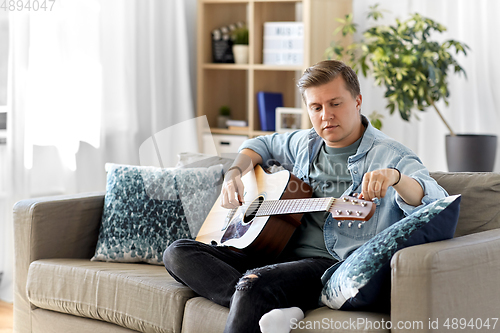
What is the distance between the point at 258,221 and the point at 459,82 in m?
2.03

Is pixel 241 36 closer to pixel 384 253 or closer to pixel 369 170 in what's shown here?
pixel 369 170

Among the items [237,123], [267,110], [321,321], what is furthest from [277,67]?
[321,321]

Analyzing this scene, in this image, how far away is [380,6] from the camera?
3.42m

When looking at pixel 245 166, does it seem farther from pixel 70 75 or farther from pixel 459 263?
pixel 70 75

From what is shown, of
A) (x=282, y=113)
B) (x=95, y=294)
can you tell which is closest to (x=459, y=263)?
(x=95, y=294)

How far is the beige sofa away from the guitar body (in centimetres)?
21

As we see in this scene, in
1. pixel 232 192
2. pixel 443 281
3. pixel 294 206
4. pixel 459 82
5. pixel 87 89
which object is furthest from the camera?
pixel 459 82

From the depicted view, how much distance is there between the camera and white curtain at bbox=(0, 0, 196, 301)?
109 inches

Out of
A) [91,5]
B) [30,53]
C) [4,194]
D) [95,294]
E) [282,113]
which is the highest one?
[91,5]

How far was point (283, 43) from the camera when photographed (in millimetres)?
3359

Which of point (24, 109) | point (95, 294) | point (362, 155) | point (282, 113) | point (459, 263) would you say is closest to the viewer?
point (459, 263)

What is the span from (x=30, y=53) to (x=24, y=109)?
11.0 inches

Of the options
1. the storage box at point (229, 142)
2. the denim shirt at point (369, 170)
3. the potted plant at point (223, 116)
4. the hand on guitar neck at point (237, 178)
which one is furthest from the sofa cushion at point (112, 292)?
the potted plant at point (223, 116)

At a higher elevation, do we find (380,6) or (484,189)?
(380,6)
